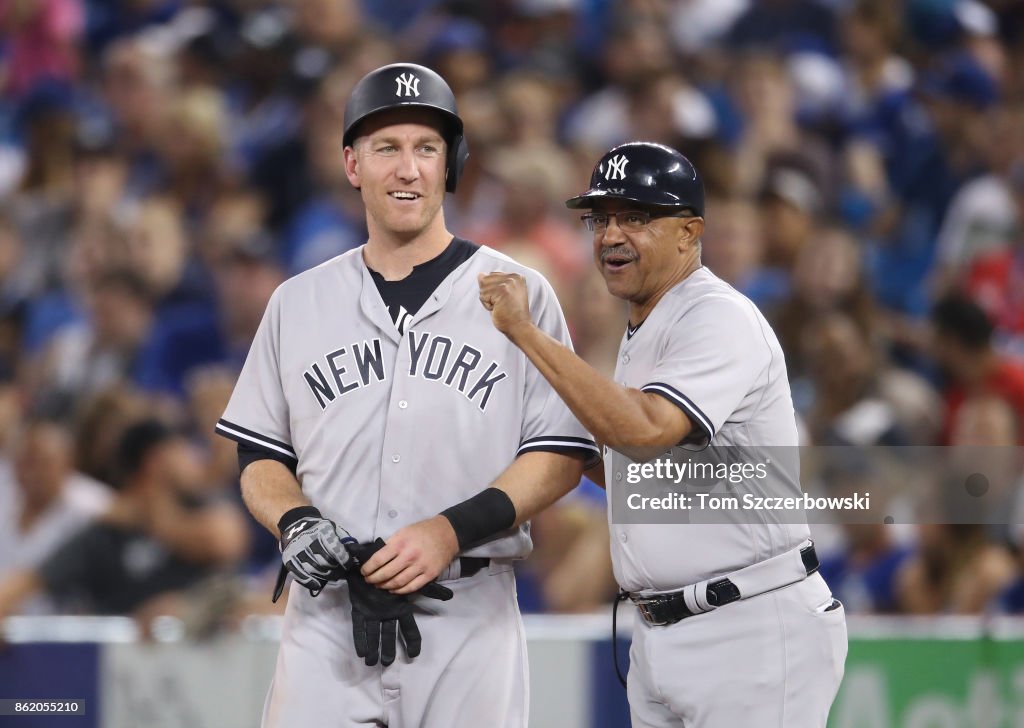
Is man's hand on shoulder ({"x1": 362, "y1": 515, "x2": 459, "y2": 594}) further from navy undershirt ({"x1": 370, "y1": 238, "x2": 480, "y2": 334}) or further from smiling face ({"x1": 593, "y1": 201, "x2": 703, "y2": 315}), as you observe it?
smiling face ({"x1": 593, "y1": 201, "x2": 703, "y2": 315})

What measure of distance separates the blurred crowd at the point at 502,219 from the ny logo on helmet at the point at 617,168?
2.25 metres

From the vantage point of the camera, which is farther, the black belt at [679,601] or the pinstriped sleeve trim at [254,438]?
the pinstriped sleeve trim at [254,438]

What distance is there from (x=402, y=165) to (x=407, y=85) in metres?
0.17

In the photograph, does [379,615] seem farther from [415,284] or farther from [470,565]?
[415,284]

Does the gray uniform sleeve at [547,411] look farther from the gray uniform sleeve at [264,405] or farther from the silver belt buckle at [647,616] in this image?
the gray uniform sleeve at [264,405]

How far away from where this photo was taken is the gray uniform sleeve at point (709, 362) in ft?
9.95

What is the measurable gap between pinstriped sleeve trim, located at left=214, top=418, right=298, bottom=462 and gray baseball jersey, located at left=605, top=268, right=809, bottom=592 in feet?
2.48

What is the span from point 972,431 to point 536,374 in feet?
9.72

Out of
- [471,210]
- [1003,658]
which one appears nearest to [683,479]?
[1003,658]

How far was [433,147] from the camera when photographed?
320 cm

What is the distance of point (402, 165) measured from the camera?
314 cm

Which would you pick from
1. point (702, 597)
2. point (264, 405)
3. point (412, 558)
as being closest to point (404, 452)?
point (412, 558)

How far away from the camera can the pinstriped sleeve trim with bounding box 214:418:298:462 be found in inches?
128

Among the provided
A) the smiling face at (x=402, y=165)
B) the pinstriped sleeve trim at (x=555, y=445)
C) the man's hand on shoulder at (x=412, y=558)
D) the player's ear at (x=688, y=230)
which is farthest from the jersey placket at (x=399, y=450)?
the player's ear at (x=688, y=230)
